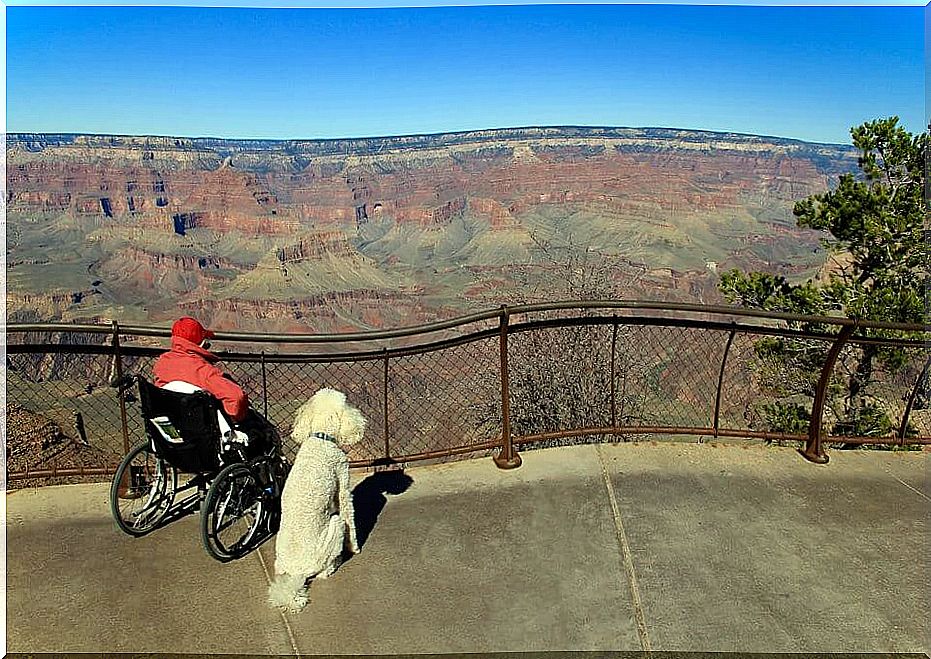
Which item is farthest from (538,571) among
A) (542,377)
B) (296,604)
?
(542,377)

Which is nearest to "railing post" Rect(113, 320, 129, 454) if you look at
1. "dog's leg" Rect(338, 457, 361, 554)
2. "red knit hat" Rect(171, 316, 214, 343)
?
"red knit hat" Rect(171, 316, 214, 343)

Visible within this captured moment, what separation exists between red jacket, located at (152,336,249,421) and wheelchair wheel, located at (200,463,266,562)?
1.06 feet

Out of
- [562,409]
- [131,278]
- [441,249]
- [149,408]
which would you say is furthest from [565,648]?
[441,249]

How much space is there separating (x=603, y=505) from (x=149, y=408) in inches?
104

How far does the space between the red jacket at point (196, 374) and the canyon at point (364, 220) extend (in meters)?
72.2

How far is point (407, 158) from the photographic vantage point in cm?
17362

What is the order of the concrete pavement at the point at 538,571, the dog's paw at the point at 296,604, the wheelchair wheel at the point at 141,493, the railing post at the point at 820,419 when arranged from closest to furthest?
the concrete pavement at the point at 538,571, the dog's paw at the point at 296,604, the wheelchair wheel at the point at 141,493, the railing post at the point at 820,419

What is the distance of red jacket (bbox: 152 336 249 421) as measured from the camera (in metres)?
3.69

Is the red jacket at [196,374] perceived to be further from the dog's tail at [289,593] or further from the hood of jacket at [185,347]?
the dog's tail at [289,593]

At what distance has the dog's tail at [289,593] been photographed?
3.50m

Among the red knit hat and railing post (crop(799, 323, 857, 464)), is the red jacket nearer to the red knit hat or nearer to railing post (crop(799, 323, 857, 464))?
the red knit hat

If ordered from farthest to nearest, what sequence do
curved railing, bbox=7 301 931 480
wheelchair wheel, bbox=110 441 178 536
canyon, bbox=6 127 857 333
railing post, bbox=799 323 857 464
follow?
canyon, bbox=6 127 857 333, railing post, bbox=799 323 857 464, curved railing, bbox=7 301 931 480, wheelchair wheel, bbox=110 441 178 536

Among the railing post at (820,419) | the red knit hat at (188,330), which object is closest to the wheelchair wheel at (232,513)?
the red knit hat at (188,330)

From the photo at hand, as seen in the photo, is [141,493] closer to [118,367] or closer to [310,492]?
[118,367]
